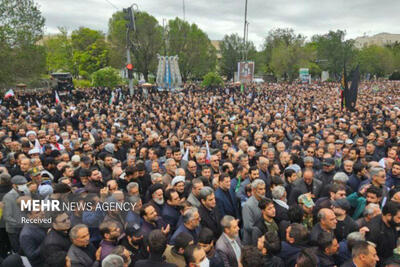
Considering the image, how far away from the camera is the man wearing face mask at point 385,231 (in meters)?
3.10

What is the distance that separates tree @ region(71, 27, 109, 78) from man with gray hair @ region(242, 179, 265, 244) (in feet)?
154

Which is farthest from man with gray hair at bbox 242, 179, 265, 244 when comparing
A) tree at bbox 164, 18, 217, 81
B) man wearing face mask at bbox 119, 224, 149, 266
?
tree at bbox 164, 18, 217, 81

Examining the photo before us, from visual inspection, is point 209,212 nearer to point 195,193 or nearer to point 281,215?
point 195,193

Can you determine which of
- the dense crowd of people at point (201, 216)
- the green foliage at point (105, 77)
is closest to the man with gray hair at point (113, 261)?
the dense crowd of people at point (201, 216)

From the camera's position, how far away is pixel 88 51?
46562mm

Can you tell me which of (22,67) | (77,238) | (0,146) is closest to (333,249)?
(77,238)

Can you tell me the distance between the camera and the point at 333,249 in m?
2.77

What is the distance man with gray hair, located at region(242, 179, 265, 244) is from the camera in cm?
356

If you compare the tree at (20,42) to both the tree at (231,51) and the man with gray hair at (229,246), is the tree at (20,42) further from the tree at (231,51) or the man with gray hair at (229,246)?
the tree at (231,51)

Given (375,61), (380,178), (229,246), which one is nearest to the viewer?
(229,246)

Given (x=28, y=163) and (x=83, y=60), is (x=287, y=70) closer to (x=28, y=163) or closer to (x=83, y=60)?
Result: (x=83, y=60)

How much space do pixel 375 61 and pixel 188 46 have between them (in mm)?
40252

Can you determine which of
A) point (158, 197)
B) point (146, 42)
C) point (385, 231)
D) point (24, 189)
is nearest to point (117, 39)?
point (146, 42)

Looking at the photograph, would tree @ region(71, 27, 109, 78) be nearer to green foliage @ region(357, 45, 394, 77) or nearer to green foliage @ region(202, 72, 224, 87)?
green foliage @ region(202, 72, 224, 87)
